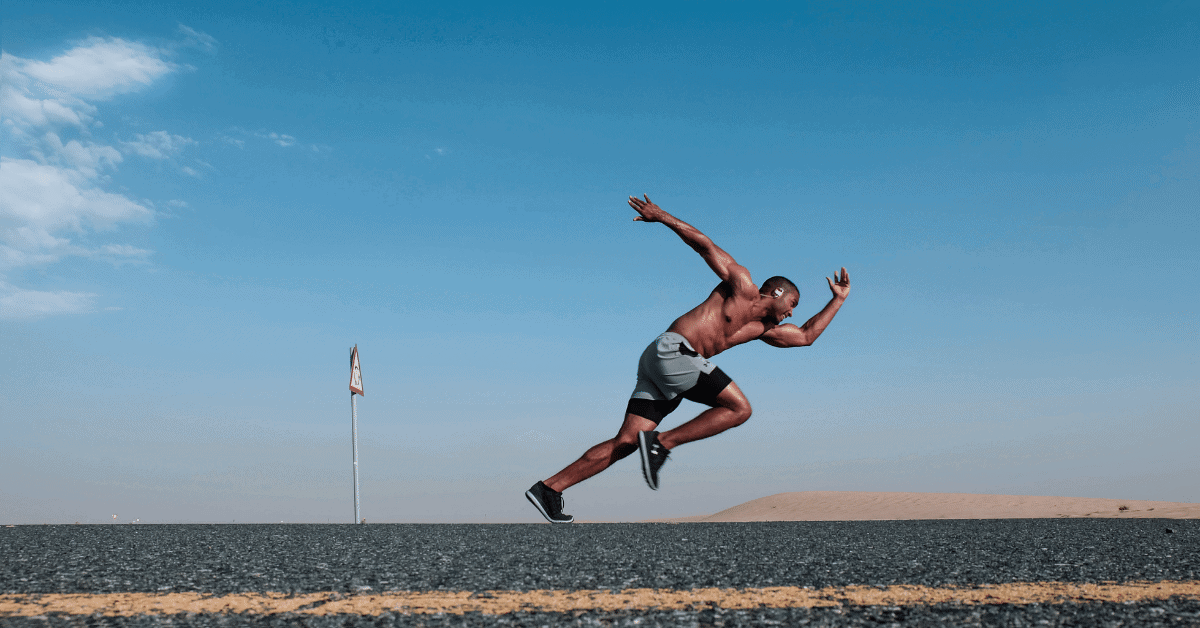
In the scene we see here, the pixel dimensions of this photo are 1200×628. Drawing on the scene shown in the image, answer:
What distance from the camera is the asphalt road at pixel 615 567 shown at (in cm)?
204

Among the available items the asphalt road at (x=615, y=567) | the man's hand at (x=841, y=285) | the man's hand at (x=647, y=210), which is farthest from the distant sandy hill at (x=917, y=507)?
the asphalt road at (x=615, y=567)

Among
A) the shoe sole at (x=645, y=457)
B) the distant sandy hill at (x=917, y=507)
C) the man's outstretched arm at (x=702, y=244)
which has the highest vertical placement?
the man's outstretched arm at (x=702, y=244)

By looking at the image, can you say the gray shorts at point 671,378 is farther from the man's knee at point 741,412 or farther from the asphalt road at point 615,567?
the asphalt road at point 615,567

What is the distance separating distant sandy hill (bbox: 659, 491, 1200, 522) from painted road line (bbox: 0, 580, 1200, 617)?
11.0 m

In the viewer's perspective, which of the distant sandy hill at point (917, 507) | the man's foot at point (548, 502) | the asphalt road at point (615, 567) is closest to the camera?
the asphalt road at point (615, 567)

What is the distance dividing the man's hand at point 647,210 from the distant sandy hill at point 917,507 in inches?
342

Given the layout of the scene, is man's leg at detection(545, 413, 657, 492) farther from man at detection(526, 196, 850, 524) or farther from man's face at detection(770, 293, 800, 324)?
man's face at detection(770, 293, 800, 324)

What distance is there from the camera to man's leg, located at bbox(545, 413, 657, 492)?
615 centimetres

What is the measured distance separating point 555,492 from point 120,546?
3.21 m

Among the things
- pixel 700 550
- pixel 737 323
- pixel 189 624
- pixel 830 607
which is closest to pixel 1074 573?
pixel 830 607

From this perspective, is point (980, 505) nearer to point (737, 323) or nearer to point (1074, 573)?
point (737, 323)

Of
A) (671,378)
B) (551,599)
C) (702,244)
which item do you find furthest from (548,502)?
(551,599)

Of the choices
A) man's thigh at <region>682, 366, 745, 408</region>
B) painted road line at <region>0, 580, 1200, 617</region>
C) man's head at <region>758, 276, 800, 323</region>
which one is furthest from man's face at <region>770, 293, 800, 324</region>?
painted road line at <region>0, 580, 1200, 617</region>

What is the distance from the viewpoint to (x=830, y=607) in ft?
7.06
